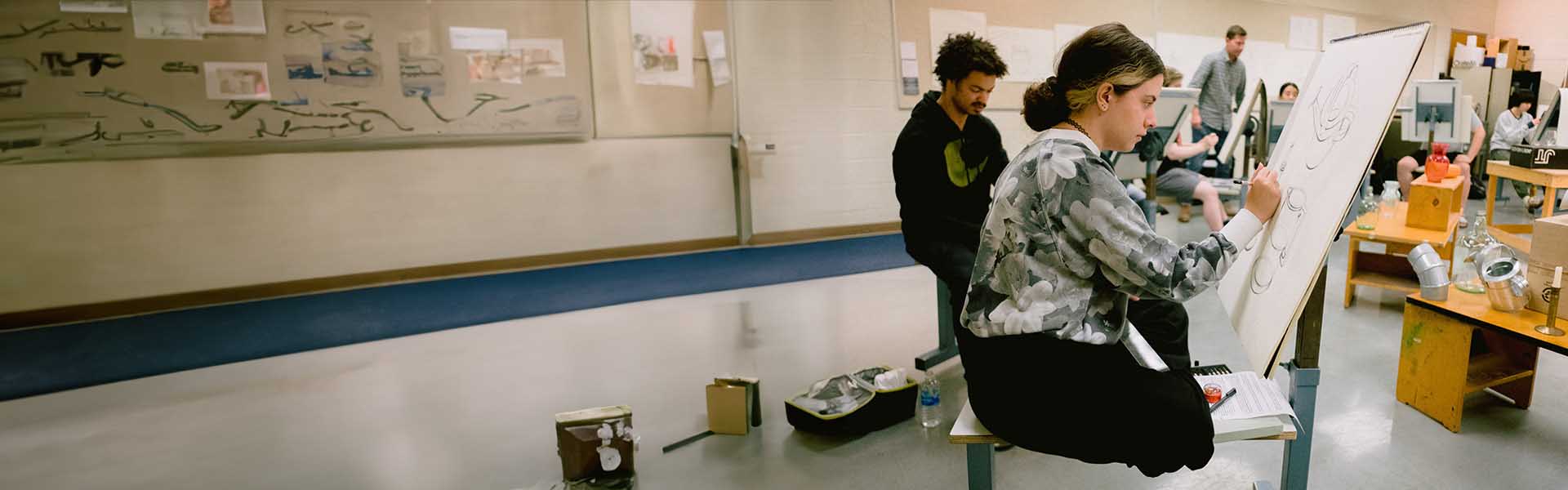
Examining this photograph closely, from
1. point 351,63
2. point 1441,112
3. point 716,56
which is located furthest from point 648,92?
point 1441,112

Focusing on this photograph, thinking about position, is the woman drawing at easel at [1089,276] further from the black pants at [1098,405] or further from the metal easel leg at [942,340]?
the metal easel leg at [942,340]

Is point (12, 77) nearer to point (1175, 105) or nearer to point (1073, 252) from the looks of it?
point (1073, 252)

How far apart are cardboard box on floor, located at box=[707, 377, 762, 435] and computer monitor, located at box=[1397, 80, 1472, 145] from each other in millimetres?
4896

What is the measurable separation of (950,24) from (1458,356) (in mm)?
4061

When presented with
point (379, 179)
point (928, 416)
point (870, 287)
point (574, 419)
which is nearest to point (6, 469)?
point (574, 419)

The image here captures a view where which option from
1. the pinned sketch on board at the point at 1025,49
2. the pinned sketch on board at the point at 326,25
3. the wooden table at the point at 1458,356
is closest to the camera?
the wooden table at the point at 1458,356

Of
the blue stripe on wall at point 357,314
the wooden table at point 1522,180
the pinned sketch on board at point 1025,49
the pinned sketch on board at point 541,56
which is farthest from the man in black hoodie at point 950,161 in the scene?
the pinned sketch on board at point 1025,49

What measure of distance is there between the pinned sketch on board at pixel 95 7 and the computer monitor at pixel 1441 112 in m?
7.27

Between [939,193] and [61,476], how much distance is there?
2756mm

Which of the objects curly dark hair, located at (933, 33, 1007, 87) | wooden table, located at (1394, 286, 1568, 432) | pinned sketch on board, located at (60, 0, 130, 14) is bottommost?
wooden table, located at (1394, 286, 1568, 432)

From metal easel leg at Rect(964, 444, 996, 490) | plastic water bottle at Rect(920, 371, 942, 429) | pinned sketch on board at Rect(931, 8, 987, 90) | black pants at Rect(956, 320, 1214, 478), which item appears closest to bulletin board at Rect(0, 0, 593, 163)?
pinned sketch on board at Rect(931, 8, 987, 90)

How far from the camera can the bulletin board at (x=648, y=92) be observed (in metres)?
4.79

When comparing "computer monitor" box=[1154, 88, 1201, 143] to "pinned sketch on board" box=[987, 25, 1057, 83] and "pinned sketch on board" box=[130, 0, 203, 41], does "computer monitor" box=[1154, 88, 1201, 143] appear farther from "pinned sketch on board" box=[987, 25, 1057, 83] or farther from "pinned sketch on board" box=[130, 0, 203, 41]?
"pinned sketch on board" box=[130, 0, 203, 41]

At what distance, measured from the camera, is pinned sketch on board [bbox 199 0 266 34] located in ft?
13.0
